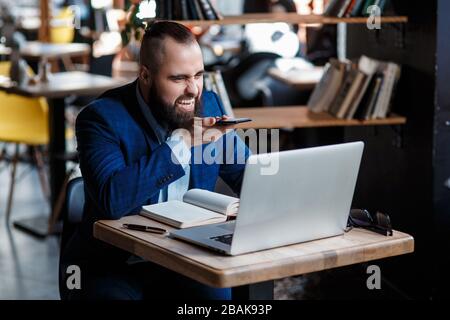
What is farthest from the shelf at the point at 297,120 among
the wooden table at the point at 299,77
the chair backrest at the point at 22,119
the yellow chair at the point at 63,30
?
the yellow chair at the point at 63,30

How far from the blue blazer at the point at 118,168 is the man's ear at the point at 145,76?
6 cm

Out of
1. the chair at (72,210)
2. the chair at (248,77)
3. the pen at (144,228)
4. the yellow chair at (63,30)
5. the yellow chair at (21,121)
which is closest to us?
the pen at (144,228)

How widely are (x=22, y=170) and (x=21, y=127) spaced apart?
1.55 meters

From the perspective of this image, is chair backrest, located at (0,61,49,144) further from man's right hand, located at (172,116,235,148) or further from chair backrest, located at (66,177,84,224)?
man's right hand, located at (172,116,235,148)

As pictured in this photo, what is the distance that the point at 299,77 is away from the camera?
20.0 ft

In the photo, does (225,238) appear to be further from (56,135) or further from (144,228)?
(56,135)

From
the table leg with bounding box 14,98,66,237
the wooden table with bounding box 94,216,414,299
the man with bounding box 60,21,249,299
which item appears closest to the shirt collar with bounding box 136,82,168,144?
the man with bounding box 60,21,249,299

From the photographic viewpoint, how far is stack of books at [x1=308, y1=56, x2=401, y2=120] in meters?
4.25

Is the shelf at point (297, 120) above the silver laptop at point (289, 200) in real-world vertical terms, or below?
below

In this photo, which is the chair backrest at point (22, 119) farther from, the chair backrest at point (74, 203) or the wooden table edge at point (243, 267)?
the wooden table edge at point (243, 267)

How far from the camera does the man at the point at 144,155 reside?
2.73m

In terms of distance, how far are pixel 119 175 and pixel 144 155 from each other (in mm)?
190

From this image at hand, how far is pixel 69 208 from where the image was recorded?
3.08 m
